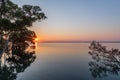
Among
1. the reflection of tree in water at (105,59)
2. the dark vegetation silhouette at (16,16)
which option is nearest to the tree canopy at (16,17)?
the dark vegetation silhouette at (16,16)

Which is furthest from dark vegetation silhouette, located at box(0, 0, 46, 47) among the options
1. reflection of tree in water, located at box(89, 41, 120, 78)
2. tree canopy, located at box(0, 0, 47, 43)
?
reflection of tree in water, located at box(89, 41, 120, 78)

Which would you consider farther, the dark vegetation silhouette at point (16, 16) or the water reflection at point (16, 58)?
the water reflection at point (16, 58)

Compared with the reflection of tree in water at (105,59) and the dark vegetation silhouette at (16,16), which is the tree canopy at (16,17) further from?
the reflection of tree in water at (105,59)

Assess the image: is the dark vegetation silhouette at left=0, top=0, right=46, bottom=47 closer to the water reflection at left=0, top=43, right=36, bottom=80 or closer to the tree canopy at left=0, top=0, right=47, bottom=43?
the tree canopy at left=0, top=0, right=47, bottom=43

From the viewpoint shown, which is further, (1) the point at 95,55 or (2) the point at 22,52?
(2) the point at 22,52

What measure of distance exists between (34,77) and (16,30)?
13650mm

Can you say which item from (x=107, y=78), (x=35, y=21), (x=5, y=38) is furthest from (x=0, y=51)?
(x=107, y=78)

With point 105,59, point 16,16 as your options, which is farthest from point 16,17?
point 105,59

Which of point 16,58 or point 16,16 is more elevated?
point 16,16

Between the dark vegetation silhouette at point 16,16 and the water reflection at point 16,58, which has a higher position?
the dark vegetation silhouette at point 16,16

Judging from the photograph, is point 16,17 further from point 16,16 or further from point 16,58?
point 16,58

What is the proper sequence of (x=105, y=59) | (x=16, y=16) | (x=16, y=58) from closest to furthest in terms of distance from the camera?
(x=16, y=16)
(x=105, y=59)
(x=16, y=58)

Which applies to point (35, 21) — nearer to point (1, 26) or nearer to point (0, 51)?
point (1, 26)

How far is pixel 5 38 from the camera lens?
2141cm
